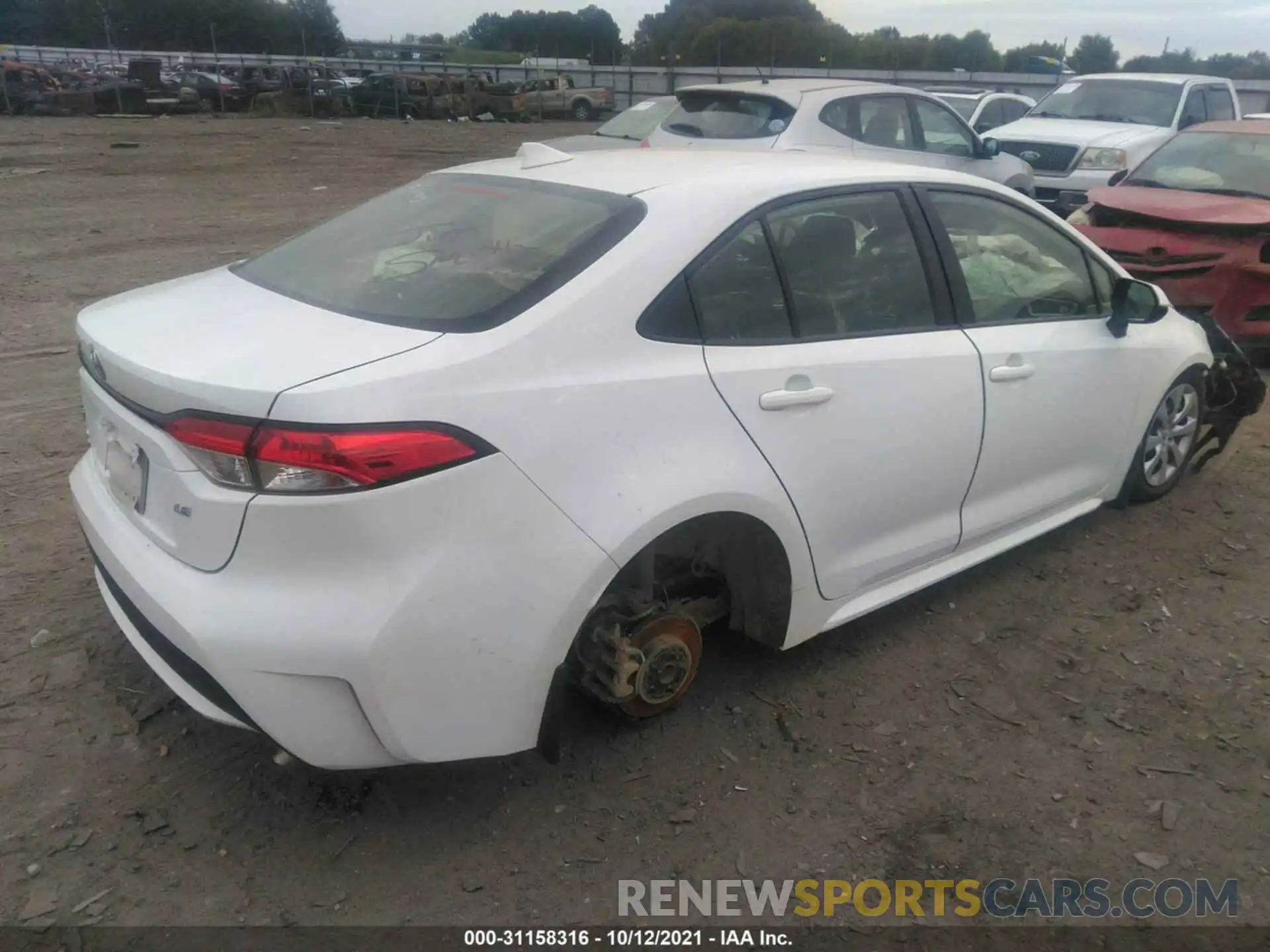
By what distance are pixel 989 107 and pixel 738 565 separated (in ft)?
49.1

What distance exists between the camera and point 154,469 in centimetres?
244

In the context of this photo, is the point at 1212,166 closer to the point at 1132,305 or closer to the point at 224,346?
the point at 1132,305

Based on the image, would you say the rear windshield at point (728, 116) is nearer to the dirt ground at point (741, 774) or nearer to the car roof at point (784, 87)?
the car roof at point (784, 87)

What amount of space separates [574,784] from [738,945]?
0.65m

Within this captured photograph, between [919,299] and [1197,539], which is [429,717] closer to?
[919,299]

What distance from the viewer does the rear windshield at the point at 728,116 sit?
348 inches

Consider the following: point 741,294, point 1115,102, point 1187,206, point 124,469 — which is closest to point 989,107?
point 1115,102

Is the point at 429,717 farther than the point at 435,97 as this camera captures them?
No

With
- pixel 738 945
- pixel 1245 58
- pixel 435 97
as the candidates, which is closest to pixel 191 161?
pixel 435 97

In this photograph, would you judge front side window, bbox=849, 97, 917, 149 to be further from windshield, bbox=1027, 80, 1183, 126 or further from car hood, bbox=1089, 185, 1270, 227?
windshield, bbox=1027, 80, 1183, 126

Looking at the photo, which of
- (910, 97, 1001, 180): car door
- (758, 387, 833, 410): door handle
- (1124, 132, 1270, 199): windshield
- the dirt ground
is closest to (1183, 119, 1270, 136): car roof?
(1124, 132, 1270, 199): windshield

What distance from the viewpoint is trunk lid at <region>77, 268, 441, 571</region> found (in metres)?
2.25

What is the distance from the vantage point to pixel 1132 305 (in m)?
3.98

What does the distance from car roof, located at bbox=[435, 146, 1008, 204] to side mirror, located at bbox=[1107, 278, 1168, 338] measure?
705 mm
